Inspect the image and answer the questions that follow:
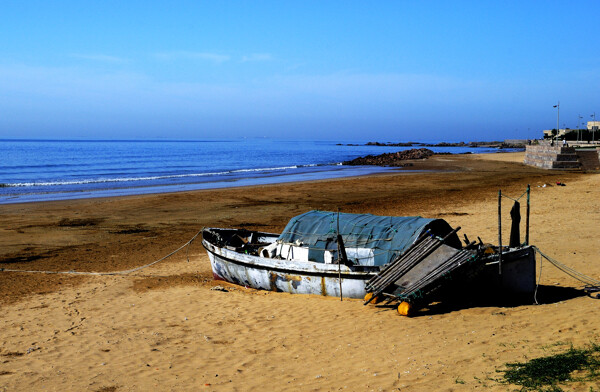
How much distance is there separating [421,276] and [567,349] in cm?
323

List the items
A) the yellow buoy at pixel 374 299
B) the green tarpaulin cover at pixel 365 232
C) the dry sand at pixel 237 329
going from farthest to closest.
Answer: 1. the green tarpaulin cover at pixel 365 232
2. the yellow buoy at pixel 374 299
3. the dry sand at pixel 237 329

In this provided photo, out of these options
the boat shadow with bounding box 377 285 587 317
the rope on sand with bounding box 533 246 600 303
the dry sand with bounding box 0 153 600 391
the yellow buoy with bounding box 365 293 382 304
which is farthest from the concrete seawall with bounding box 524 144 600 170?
the yellow buoy with bounding box 365 293 382 304

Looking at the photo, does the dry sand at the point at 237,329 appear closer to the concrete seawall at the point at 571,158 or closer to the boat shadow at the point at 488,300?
the boat shadow at the point at 488,300

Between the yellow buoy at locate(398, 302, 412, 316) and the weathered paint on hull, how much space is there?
119cm

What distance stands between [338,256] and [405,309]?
2161 millimetres

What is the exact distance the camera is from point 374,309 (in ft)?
35.4

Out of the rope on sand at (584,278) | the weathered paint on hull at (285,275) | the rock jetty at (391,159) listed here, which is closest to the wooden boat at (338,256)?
the weathered paint on hull at (285,275)

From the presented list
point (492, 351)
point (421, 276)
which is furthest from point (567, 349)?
point (421, 276)

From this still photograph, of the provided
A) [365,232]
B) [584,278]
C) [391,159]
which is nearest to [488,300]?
[584,278]

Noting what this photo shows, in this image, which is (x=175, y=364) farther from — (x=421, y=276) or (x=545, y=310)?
(x=545, y=310)

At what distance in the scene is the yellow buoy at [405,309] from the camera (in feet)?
32.9

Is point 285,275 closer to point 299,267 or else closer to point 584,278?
point 299,267

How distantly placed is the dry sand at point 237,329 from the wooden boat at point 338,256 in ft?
1.35

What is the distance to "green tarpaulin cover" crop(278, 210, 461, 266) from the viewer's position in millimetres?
11711
